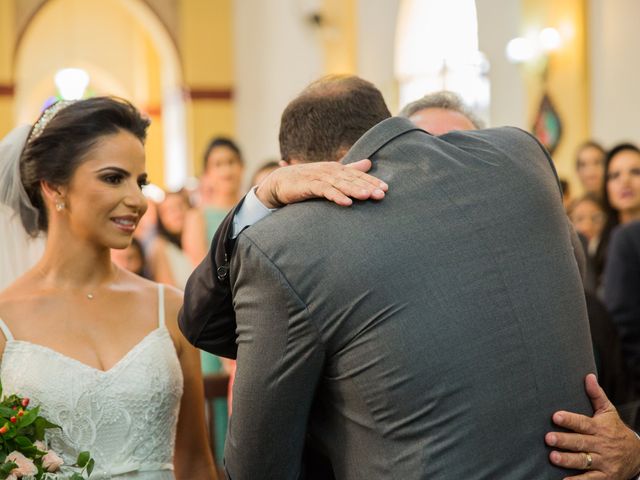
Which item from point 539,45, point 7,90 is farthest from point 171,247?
point 7,90

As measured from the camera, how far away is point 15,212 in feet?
11.5

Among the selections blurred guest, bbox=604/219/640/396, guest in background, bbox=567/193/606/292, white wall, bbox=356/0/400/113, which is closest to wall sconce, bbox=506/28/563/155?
white wall, bbox=356/0/400/113

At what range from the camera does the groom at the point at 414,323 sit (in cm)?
220

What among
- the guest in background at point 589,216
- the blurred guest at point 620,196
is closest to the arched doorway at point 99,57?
the guest in background at point 589,216

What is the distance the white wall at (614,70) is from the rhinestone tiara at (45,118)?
22.5 feet

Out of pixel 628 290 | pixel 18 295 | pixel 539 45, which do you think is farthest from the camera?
pixel 539 45

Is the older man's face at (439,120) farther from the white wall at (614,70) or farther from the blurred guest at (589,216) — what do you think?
the white wall at (614,70)

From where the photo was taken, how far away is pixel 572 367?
2352 millimetres

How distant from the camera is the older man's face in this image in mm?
3564

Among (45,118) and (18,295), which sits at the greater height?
(45,118)

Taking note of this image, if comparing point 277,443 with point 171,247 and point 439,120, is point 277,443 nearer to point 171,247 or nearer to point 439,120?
point 439,120

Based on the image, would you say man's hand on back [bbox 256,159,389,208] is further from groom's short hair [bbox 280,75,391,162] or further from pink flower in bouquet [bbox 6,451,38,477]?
pink flower in bouquet [bbox 6,451,38,477]

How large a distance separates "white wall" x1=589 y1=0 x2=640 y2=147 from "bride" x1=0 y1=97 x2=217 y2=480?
6.81 meters

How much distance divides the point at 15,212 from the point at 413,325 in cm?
177
